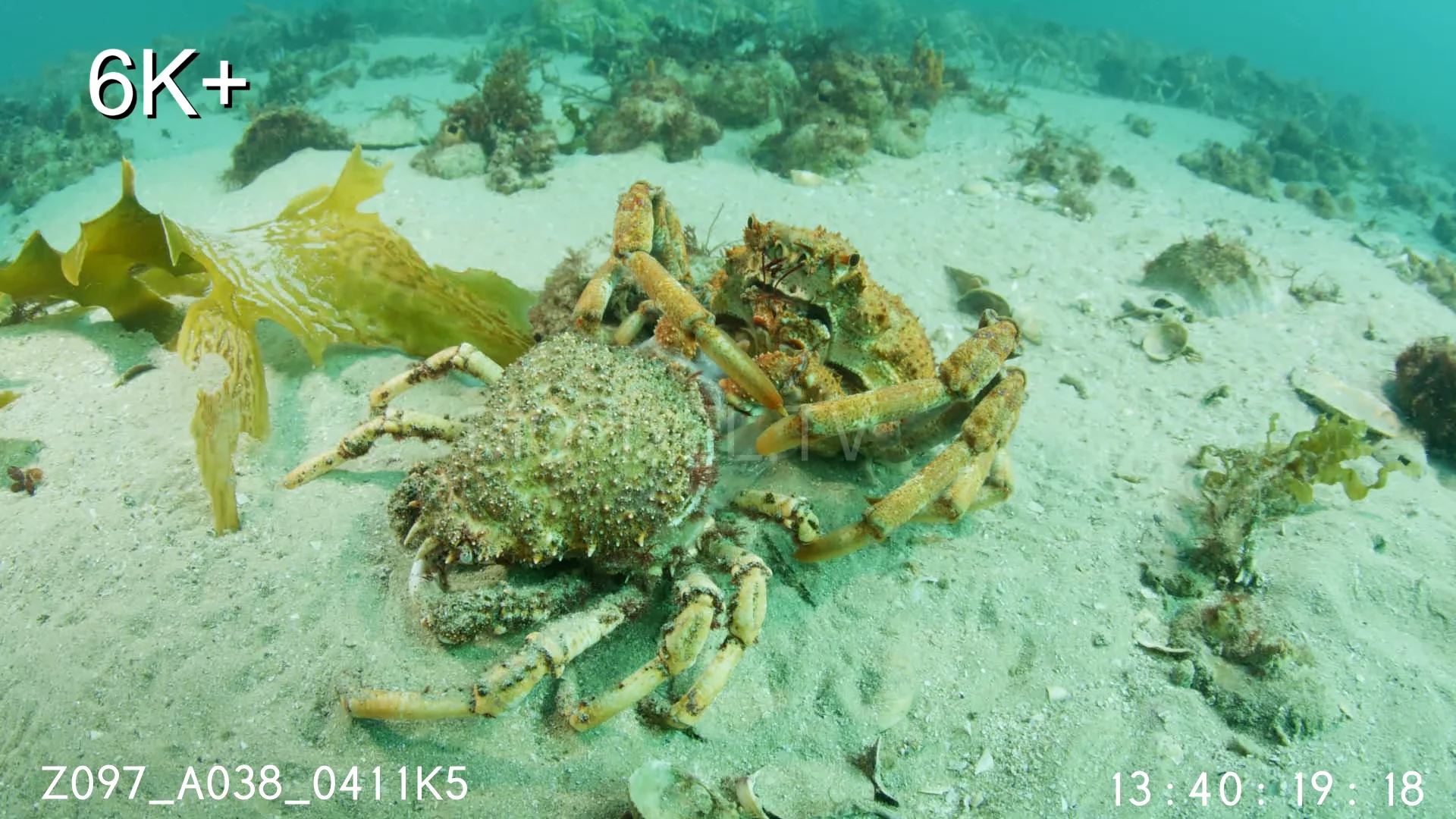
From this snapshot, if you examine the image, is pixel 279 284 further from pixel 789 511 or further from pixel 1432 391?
pixel 1432 391

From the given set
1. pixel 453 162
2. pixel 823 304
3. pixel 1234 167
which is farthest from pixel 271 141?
pixel 1234 167

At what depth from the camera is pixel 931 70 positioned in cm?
1153

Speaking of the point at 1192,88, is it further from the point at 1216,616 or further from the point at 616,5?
the point at 1216,616

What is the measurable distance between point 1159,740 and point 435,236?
641cm

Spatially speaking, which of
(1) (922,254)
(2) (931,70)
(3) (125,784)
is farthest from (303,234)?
(2) (931,70)

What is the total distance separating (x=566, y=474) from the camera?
2.58 meters

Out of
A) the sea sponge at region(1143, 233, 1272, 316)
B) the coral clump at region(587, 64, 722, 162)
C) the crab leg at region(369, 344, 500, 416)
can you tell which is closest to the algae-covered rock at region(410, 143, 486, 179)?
the coral clump at region(587, 64, 722, 162)

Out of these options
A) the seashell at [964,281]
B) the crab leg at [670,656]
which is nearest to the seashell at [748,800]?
the crab leg at [670,656]

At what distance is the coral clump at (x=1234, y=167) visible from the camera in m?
11.1

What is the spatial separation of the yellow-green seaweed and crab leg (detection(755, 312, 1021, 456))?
2186 mm

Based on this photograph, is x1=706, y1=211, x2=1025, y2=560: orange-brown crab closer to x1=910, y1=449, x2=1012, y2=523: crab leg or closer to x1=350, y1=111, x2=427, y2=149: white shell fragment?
x1=910, y1=449, x2=1012, y2=523: crab leg

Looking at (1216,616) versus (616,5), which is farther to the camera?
(616,5)

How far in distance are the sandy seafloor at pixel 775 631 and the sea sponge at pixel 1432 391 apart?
0.35 meters

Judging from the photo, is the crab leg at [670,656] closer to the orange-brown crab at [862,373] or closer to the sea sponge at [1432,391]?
the orange-brown crab at [862,373]
